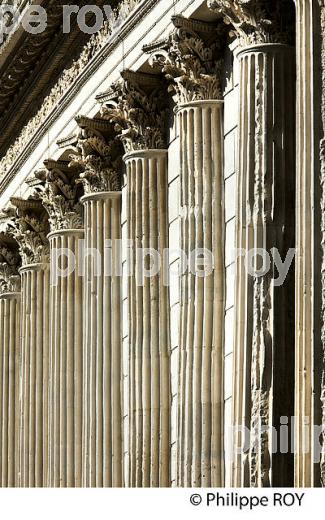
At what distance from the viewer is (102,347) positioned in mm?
34594

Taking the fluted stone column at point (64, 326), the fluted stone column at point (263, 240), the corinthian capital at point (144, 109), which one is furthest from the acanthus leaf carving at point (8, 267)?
the fluted stone column at point (263, 240)

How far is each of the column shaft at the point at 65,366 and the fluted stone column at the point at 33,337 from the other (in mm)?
1660

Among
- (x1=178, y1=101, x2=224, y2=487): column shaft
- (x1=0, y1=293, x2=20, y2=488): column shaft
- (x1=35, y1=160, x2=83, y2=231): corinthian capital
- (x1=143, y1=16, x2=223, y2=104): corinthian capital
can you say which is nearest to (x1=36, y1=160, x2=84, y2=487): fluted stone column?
(x1=35, y1=160, x2=83, y2=231): corinthian capital

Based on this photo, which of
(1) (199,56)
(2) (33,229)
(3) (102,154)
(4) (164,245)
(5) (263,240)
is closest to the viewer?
(5) (263,240)

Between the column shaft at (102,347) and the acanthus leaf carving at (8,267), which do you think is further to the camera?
the acanthus leaf carving at (8,267)

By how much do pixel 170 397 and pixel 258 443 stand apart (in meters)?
5.34

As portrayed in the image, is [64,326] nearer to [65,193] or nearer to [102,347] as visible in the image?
[65,193]

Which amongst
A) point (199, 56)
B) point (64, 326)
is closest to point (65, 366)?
point (64, 326)

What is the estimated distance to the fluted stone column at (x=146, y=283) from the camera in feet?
104

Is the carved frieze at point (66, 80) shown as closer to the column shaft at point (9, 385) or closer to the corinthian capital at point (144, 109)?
the corinthian capital at point (144, 109)

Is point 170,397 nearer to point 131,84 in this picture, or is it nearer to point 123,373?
point 123,373

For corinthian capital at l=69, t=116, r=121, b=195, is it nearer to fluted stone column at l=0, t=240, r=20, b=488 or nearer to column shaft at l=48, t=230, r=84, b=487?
column shaft at l=48, t=230, r=84, b=487

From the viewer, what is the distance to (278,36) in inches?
1088

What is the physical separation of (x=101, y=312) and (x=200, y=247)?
210 inches
